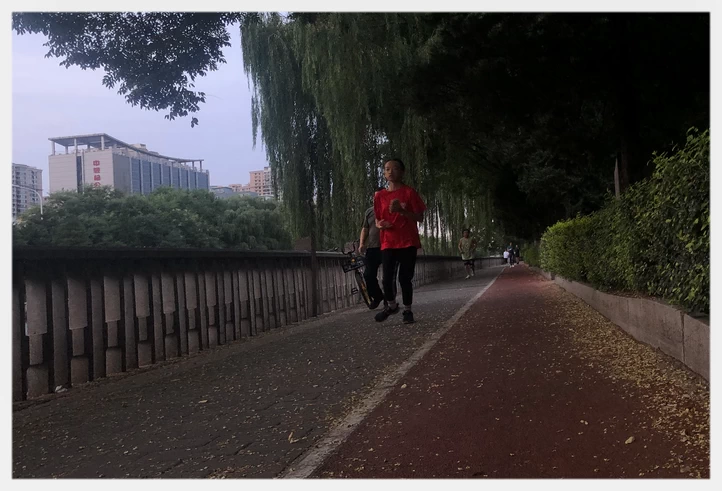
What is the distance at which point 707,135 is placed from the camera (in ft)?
12.4

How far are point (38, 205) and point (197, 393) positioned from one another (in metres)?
2.42

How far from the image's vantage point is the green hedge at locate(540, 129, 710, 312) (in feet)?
12.4

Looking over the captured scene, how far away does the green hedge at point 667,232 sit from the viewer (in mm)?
3785

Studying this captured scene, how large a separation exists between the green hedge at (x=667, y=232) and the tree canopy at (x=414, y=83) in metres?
1.59

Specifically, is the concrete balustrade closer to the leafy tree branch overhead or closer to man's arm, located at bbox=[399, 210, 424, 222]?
the leafy tree branch overhead

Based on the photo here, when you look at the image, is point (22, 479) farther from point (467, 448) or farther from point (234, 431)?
point (467, 448)

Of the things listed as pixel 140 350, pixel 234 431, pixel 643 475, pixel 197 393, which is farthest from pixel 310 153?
pixel 643 475

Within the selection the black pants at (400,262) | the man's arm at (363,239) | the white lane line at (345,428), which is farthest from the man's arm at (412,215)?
the white lane line at (345,428)

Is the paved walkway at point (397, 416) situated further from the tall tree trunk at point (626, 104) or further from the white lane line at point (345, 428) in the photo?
the tall tree trunk at point (626, 104)

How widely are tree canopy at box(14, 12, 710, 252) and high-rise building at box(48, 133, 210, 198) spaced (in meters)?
0.88

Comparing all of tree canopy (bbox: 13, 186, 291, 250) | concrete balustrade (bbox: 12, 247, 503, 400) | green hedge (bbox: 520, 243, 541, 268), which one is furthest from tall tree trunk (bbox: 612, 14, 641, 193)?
tree canopy (bbox: 13, 186, 291, 250)

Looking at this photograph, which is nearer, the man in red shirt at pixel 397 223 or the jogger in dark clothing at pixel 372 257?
the man in red shirt at pixel 397 223

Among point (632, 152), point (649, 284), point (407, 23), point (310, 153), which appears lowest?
point (649, 284)

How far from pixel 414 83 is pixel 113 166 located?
576cm
